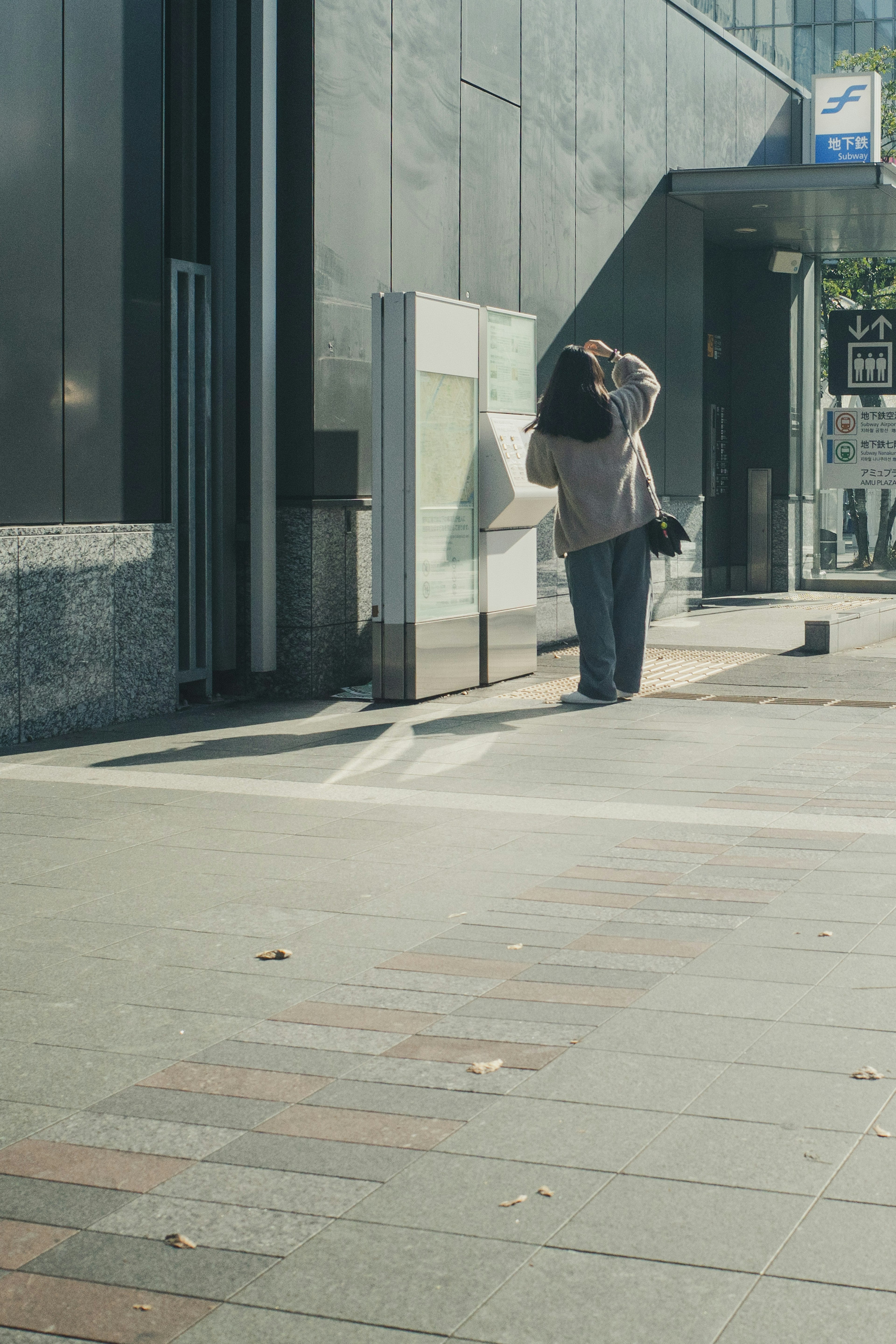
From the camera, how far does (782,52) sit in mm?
21109

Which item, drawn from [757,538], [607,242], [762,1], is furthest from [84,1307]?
[762,1]

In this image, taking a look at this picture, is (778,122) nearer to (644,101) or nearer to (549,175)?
(644,101)

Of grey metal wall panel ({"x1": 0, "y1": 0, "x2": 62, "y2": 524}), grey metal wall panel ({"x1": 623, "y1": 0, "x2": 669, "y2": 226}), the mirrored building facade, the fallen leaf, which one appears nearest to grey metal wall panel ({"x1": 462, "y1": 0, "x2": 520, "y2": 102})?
grey metal wall panel ({"x1": 623, "y1": 0, "x2": 669, "y2": 226})

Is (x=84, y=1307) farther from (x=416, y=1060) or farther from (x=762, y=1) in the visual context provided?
(x=762, y=1)

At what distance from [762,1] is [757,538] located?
7239 mm

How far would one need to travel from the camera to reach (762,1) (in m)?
21.6

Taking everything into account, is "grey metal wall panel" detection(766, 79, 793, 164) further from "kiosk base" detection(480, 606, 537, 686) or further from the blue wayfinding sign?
"kiosk base" detection(480, 606, 537, 686)

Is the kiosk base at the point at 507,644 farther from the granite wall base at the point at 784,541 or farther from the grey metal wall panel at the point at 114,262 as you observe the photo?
the granite wall base at the point at 784,541

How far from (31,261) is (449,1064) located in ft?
18.9

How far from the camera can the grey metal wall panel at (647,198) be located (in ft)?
49.8

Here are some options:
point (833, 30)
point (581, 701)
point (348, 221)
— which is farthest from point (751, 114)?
point (833, 30)

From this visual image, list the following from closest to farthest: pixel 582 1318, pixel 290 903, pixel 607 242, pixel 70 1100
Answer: pixel 582 1318 → pixel 70 1100 → pixel 290 903 → pixel 607 242

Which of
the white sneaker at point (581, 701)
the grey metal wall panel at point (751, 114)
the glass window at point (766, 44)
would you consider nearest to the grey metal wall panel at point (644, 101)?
the grey metal wall panel at point (751, 114)

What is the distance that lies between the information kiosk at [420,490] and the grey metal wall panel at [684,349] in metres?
6.40
